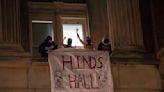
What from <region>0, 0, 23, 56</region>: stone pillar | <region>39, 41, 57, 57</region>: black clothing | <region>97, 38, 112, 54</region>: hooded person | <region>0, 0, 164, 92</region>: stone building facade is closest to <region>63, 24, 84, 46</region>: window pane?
<region>0, 0, 164, 92</region>: stone building facade

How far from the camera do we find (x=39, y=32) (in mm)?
23922

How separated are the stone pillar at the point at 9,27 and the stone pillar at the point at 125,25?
10.2 feet

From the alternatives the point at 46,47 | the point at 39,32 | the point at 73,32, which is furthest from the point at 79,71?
the point at 73,32

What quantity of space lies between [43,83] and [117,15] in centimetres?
356

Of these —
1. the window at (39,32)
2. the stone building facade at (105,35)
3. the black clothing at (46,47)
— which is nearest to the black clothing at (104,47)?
the stone building facade at (105,35)

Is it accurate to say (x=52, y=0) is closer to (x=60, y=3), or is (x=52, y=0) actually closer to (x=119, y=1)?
(x=60, y=3)

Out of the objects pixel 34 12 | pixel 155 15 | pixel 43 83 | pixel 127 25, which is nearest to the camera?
pixel 43 83

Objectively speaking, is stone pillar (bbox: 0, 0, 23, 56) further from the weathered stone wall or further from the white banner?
the white banner

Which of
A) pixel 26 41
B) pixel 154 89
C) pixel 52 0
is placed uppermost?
pixel 52 0

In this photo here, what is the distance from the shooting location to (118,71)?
1991 cm

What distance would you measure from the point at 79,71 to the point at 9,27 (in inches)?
101

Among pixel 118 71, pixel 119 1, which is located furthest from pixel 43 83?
pixel 119 1

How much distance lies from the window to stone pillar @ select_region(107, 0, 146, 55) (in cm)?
365

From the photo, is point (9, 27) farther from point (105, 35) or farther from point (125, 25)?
point (105, 35)
